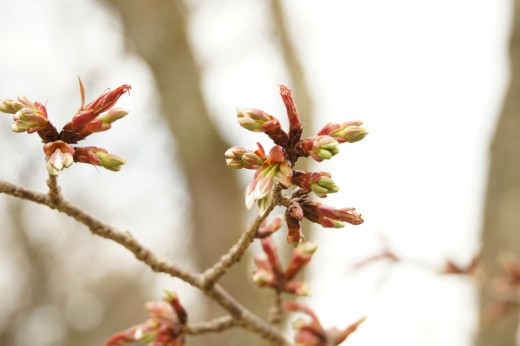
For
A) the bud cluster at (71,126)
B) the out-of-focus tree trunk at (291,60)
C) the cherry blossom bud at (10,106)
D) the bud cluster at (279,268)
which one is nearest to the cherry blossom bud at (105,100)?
the bud cluster at (71,126)

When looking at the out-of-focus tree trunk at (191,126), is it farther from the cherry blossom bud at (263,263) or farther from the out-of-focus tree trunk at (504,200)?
the cherry blossom bud at (263,263)

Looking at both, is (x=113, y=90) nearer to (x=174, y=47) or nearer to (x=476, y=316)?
(x=476, y=316)

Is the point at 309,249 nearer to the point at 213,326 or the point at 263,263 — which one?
the point at 263,263

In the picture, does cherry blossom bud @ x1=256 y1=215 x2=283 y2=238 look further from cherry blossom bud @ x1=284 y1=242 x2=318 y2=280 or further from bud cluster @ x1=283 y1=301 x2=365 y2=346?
bud cluster @ x1=283 y1=301 x2=365 y2=346

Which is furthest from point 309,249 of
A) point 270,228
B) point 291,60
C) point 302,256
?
point 291,60

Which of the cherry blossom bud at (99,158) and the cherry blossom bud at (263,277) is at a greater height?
the cherry blossom bud at (99,158)

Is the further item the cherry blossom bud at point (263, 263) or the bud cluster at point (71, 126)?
the cherry blossom bud at point (263, 263)

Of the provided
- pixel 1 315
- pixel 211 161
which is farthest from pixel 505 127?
pixel 1 315
